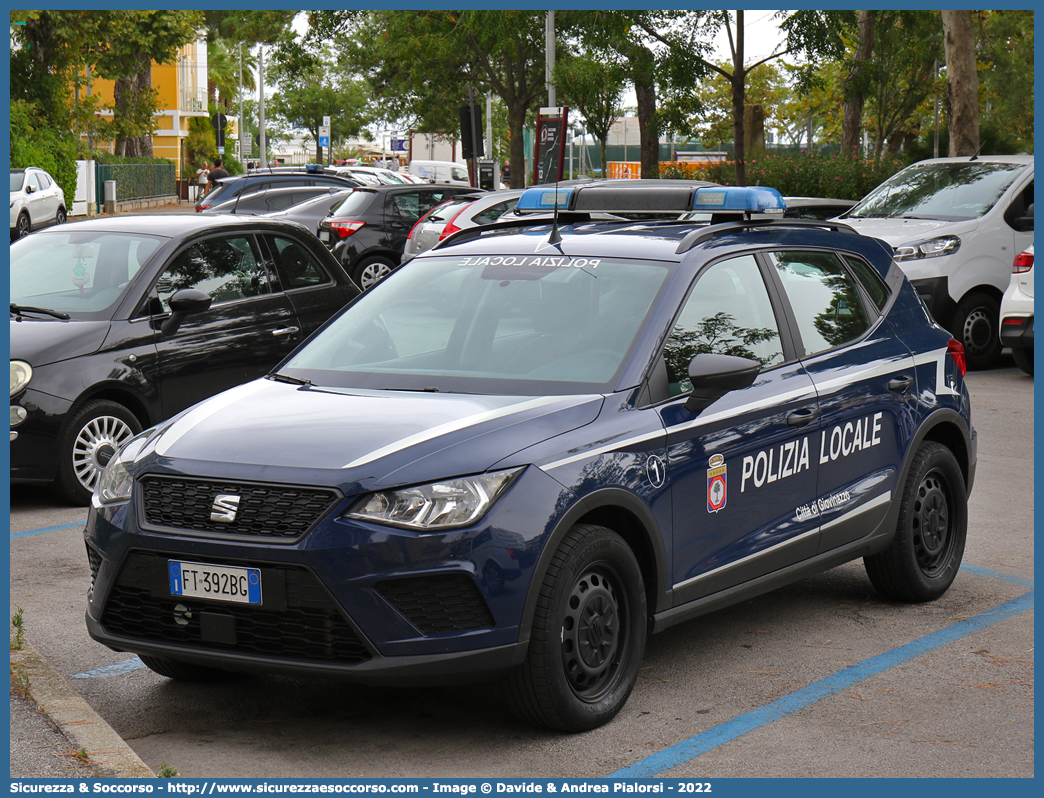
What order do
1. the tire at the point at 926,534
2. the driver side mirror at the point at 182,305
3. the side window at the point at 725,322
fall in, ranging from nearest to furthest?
the side window at the point at 725,322 < the tire at the point at 926,534 < the driver side mirror at the point at 182,305

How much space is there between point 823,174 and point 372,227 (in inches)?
369

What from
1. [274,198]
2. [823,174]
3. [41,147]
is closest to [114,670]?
[274,198]

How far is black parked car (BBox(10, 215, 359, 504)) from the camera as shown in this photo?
8062 millimetres

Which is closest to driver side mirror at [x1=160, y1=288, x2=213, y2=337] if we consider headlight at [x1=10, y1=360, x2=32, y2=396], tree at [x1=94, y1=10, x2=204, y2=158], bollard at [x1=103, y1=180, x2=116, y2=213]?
headlight at [x1=10, y1=360, x2=32, y2=396]

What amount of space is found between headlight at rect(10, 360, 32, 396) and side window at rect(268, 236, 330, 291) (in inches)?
82.8

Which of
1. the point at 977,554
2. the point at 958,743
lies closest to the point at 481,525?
the point at 958,743

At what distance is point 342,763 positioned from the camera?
4344mm

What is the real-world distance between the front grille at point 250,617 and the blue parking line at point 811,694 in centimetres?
97

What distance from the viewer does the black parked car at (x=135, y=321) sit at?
8062mm

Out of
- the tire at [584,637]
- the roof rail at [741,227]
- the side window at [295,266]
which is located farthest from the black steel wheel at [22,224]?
the tire at [584,637]

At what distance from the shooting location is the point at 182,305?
8.39m

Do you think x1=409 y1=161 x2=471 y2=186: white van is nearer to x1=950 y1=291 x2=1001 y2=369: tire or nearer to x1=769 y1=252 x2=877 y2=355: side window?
x1=950 y1=291 x2=1001 y2=369: tire

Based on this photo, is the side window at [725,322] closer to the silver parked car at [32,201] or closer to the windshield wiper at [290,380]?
the windshield wiper at [290,380]

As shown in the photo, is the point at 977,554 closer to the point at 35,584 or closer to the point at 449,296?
the point at 449,296
